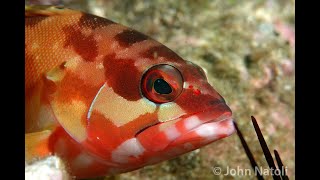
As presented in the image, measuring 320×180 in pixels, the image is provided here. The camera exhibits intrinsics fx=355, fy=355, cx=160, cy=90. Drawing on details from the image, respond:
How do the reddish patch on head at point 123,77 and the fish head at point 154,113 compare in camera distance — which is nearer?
the fish head at point 154,113

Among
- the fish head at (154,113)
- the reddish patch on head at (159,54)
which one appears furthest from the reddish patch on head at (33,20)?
the reddish patch on head at (159,54)

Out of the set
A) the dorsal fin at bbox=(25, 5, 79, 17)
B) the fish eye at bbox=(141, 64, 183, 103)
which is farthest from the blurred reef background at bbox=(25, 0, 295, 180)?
the dorsal fin at bbox=(25, 5, 79, 17)

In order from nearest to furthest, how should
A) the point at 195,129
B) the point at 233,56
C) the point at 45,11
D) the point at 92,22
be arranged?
the point at 195,129 < the point at 92,22 < the point at 45,11 < the point at 233,56

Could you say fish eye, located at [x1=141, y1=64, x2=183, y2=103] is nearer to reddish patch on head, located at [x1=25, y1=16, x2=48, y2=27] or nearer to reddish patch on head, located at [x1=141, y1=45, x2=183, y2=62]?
reddish patch on head, located at [x1=141, y1=45, x2=183, y2=62]

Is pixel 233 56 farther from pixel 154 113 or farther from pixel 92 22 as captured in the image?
pixel 154 113

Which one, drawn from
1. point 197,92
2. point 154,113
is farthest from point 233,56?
point 154,113

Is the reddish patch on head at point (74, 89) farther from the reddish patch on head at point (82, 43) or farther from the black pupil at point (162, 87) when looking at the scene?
the black pupil at point (162, 87)
